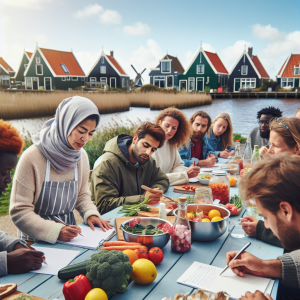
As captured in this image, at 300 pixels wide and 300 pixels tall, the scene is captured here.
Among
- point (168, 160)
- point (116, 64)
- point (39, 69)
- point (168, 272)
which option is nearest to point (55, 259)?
point (168, 272)

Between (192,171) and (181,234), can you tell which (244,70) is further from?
(181,234)

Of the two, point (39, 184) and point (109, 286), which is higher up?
point (39, 184)

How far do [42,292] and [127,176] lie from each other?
1404 mm

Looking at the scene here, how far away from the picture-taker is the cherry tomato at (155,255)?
1282mm

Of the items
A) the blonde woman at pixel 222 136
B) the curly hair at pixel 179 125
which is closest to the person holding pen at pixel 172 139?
the curly hair at pixel 179 125

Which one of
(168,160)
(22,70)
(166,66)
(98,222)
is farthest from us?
(166,66)

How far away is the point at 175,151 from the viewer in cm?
343

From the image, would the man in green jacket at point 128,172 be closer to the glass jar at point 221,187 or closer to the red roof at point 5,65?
the glass jar at point 221,187

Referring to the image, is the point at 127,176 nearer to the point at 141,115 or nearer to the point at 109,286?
the point at 109,286

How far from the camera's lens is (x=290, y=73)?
5.86 m

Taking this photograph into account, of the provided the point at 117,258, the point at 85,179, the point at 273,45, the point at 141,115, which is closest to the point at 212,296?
the point at 117,258

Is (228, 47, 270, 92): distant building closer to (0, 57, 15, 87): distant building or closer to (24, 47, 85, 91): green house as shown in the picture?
(24, 47, 85, 91): green house

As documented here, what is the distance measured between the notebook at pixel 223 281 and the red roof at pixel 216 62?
496 cm

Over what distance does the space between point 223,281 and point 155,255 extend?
0.97 ft
